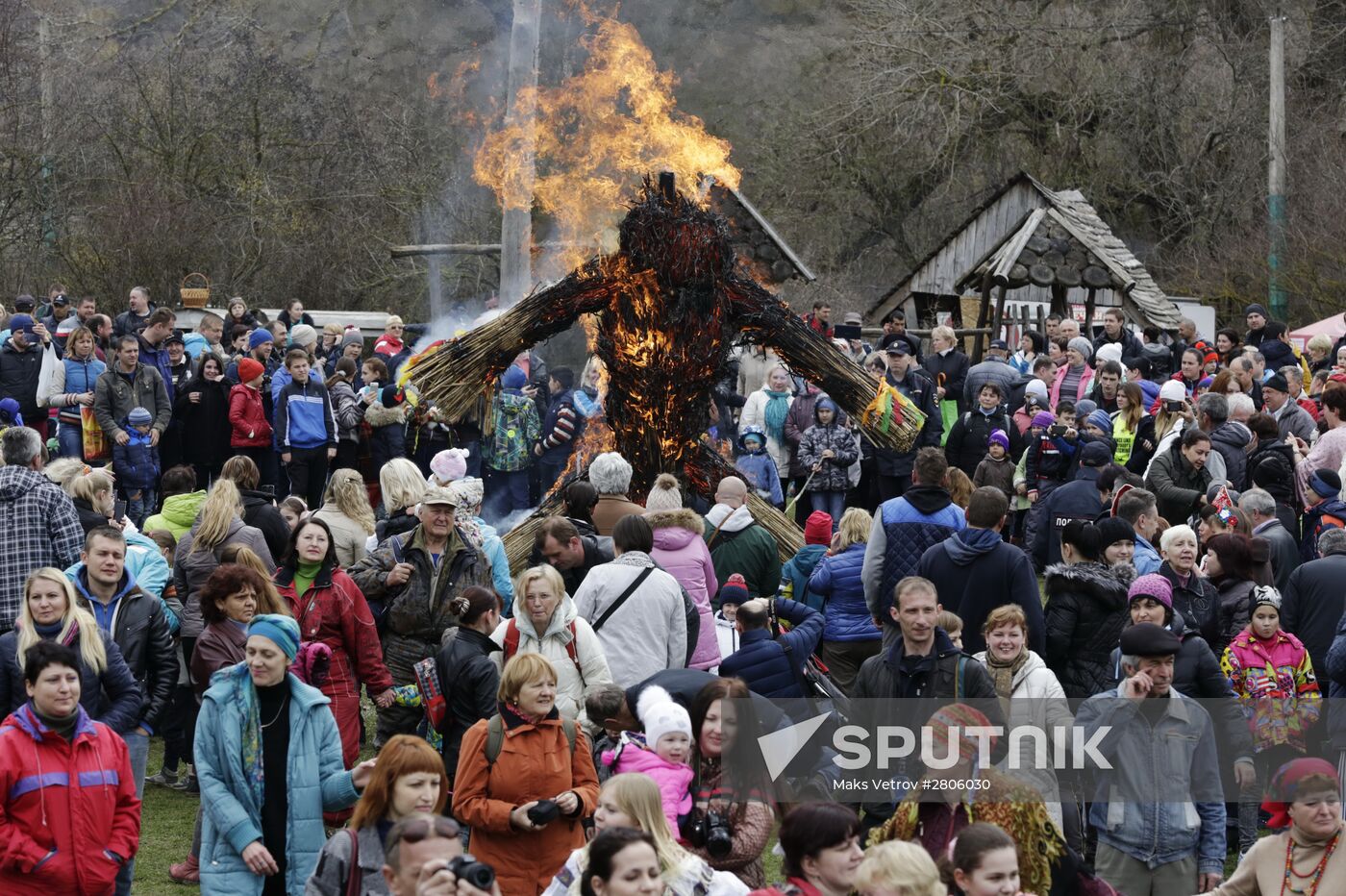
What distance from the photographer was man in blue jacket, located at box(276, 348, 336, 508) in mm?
14906

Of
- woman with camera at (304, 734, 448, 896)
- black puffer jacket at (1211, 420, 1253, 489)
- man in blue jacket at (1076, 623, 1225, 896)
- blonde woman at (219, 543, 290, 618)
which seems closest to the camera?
woman with camera at (304, 734, 448, 896)

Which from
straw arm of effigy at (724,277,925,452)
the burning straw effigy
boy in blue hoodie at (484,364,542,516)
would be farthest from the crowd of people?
boy in blue hoodie at (484,364,542,516)

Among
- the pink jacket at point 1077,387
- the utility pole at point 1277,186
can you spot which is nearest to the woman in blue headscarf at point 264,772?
the pink jacket at point 1077,387

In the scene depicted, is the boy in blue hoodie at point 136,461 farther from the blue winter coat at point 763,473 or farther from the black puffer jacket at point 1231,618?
the black puffer jacket at point 1231,618

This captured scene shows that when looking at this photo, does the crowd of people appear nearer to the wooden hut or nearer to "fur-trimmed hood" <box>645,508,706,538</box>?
"fur-trimmed hood" <box>645,508,706,538</box>

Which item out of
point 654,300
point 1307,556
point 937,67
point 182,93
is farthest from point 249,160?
point 1307,556

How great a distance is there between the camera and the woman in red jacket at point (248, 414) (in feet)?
49.6

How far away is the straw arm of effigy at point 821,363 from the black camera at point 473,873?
6758mm

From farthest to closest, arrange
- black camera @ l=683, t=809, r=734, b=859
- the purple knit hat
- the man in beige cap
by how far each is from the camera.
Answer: the man in beige cap, the purple knit hat, black camera @ l=683, t=809, r=734, b=859

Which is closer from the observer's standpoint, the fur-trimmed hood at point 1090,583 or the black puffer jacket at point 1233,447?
the fur-trimmed hood at point 1090,583

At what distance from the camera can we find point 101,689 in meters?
7.06

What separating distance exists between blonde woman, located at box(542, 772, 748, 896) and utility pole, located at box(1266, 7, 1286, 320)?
80.0 ft

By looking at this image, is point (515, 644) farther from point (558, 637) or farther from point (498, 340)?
point (498, 340)

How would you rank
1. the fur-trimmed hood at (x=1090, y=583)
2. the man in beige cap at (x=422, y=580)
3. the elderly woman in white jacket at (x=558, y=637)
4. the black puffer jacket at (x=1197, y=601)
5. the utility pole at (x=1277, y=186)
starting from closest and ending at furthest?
1. the elderly woman in white jacket at (x=558, y=637)
2. the fur-trimmed hood at (x=1090, y=583)
3. the man in beige cap at (x=422, y=580)
4. the black puffer jacket at (x=1197, y=601)
5. the utility pole at (x=1277, y=186)
